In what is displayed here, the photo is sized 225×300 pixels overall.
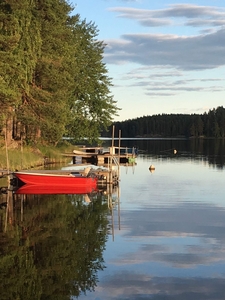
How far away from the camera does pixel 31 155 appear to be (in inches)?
1877

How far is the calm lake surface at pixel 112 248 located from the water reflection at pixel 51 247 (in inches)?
1.1

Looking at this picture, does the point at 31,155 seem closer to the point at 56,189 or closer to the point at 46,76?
the point at 46,76

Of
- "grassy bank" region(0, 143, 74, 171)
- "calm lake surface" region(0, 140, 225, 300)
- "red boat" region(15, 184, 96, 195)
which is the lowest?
"calm lake surface" region(0, 140, 225, 300)

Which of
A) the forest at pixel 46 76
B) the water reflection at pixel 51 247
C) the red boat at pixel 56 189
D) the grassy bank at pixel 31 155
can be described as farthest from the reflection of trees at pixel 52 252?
the grassy bank at pixel 31 155

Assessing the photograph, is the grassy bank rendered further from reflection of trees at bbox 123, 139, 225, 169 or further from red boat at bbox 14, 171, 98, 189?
reflection of trees at bbox 123, 139, 225, 169

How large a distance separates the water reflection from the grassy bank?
13259mm

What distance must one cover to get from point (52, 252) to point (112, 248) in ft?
7.15

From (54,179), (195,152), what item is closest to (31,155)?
(54,179)

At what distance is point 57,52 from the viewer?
160ft

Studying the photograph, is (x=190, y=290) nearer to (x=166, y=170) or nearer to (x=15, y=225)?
(x=15, y=225)

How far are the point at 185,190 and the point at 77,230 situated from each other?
15611 mm

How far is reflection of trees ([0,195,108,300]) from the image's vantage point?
45.4 ft

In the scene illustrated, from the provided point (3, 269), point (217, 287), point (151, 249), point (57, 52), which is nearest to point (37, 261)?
point (3, 269)

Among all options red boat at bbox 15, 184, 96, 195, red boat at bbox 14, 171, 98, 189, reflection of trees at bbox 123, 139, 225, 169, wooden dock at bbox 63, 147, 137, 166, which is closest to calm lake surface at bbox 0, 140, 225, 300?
red boat at bbox 15, 184, 96, 195
